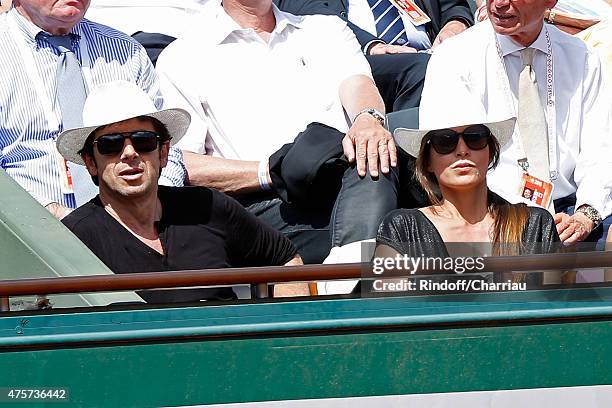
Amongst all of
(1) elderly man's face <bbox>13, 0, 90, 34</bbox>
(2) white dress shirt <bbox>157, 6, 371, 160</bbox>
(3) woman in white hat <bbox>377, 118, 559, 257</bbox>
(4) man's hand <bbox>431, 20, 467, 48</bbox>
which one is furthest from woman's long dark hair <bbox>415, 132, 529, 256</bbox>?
(4) man's hand <bbox>431, 20, 467, 48</bbox>

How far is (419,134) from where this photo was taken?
3098 millimetres

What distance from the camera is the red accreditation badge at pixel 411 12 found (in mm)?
4723

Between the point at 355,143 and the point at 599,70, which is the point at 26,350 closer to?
the point at 355,143

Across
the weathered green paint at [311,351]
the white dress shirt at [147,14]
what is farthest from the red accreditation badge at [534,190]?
the white dress shirt at [147,14]

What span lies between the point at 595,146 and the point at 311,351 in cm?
154

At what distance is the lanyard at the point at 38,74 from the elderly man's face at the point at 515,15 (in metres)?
1.30

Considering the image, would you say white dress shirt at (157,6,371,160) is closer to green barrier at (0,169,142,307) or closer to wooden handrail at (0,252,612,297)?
green barrier at (0,169,142,307)

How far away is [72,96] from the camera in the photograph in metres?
3.52

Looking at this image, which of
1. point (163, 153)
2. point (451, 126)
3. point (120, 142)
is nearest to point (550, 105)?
point (451, 126)

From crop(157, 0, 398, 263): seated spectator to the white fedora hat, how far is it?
1.56ft

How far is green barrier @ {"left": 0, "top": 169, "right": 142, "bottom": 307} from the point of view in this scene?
2695 mm

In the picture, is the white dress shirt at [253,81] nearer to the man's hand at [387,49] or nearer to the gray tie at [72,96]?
the gray tie at [72,96]

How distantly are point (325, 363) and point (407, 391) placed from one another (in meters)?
0.20

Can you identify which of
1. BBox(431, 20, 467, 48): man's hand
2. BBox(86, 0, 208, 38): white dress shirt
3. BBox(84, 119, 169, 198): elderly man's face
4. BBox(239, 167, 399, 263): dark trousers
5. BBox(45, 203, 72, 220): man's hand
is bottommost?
BBox(239, 167, 399, 263): dark trousers
